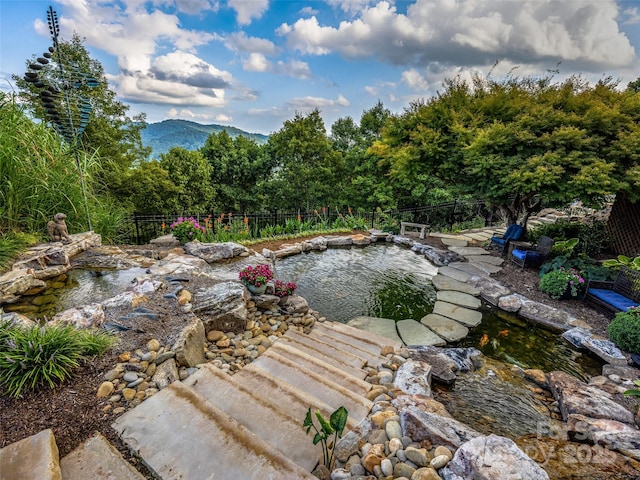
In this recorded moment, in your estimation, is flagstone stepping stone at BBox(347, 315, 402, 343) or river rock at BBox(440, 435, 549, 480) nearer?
river rock at BBox(440, 435, 549, 480)

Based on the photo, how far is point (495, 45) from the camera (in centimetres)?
532

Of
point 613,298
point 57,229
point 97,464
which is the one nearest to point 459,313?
point 613,298

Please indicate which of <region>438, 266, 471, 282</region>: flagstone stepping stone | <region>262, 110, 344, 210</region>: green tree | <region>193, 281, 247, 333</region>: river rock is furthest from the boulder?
<region>262, 110, 344, 210</region>: green tree

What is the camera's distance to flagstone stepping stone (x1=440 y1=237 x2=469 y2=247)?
6.94 meters

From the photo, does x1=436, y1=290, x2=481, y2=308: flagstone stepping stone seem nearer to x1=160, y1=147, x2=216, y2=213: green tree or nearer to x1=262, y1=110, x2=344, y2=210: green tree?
x1=262, y1=110, x2=344, y2=210: green tree

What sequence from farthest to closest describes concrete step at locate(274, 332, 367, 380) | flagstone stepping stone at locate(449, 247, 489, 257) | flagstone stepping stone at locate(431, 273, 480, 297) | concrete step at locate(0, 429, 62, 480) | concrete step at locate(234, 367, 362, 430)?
flagstone stepping stone at locate(449, 247, 489, 257) < flagstone stepping stone at locate(431, 273, 480, 297) < concrete step at locate(274, 332, 367, 380) < concrete step at locate(234, 367, 362, 430) < concrete step at locate(0, 429, 62, 480)

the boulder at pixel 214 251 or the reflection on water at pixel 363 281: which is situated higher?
the boulder at pixel 214 251

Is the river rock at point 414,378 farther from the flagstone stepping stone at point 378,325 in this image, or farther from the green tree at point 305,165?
the green tree at point 305,165

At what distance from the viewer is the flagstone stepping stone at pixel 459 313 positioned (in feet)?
12.3

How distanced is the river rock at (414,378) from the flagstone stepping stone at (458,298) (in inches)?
82.2

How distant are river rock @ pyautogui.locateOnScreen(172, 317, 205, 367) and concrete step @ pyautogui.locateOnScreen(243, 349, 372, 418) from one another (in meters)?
0.47

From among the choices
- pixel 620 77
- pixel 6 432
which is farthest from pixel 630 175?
pixel 6 432

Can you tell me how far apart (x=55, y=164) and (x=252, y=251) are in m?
3.49

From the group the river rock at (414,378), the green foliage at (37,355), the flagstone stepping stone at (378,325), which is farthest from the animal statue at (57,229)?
the river rock at (414,378)
